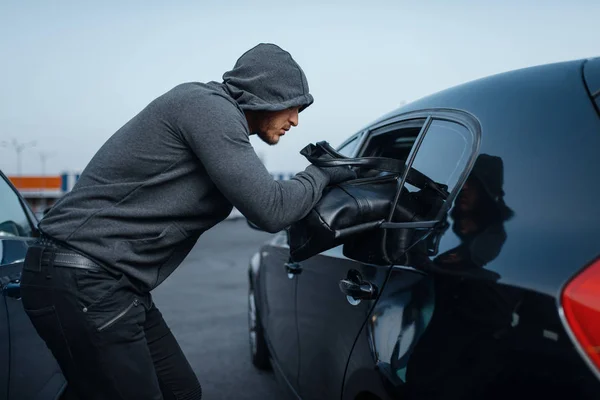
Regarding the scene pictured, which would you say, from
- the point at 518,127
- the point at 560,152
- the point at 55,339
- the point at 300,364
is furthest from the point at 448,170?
the point at 55,339

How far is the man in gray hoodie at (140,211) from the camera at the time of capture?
1.75 meters

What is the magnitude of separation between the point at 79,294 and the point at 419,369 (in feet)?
3.49

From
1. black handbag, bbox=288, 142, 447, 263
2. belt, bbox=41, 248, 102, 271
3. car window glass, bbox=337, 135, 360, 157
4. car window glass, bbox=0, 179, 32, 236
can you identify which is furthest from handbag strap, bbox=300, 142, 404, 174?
car window glass, bbox=0, 179, 32, 236

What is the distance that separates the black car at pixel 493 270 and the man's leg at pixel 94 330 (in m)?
0.74

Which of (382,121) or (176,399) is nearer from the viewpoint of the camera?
(176,399)

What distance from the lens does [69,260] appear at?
1820 mm

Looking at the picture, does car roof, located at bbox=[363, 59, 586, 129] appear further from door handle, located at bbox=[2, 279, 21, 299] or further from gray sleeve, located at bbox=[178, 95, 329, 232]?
door handle, located at bbox=[2, 279, 21, 299]

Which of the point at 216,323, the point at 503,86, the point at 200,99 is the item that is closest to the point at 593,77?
the point at 503,86

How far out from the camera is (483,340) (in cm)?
140

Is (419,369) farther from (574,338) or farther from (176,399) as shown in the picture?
(176,399)

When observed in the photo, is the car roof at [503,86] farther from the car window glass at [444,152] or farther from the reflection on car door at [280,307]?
the reflection on car door at [280,307]

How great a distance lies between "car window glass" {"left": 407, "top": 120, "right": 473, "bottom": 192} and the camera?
1871 mm

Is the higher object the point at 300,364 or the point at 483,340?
the point at 483,340

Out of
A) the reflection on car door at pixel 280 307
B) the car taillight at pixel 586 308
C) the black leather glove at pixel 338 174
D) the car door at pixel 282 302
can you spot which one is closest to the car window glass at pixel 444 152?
the black leather glove at pixel 338 174
